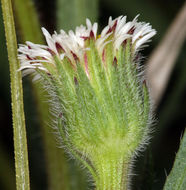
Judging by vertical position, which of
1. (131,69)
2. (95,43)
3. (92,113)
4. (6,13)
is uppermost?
(6,13)

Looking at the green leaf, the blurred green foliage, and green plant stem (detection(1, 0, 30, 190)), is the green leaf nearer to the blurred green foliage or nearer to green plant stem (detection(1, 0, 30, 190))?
green plant stem (detection(1, 0, 30, 190))

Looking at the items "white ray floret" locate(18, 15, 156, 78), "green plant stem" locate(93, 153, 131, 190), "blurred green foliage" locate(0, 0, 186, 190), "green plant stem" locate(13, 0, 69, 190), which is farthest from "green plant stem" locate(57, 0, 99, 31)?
"green plant stem" locate(93, 153, 131, 190)

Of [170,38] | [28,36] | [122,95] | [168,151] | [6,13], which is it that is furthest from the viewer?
[168,151]

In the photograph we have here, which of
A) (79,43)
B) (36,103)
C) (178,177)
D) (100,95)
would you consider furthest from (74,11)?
(178,177)

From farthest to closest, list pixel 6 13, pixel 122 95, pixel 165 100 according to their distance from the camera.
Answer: pixel 165 100 < pixel 6 13 < pixel 122 95

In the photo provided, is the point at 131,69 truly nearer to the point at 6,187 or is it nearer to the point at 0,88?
the point at 6,187

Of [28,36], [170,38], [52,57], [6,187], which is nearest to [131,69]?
[52,57]

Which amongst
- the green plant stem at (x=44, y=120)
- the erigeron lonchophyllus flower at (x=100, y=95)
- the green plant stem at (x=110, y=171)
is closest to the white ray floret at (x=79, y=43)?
the erigeron lonchophyllus flower at (x=100, y=95)

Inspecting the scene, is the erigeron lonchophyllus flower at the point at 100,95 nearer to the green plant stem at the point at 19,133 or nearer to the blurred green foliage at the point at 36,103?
the green plant stem at the point at 19,133
